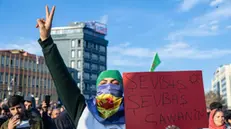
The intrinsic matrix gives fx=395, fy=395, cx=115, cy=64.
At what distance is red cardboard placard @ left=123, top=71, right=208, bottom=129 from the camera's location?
309 centimetres

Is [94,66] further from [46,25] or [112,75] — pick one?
[46,25]

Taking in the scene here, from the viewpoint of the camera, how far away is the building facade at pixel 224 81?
141 meters

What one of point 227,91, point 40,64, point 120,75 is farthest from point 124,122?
point 227,91

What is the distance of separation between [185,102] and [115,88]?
1.89 feet

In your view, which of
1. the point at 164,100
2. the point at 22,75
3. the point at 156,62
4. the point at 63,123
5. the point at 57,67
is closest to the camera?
the point at 57,67

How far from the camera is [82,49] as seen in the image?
104 meters

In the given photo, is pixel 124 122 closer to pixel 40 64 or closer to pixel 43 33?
pixel 43 33

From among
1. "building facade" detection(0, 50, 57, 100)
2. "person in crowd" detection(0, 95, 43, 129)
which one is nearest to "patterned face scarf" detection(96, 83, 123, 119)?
"person in crowd" detection(0, 95, 43, 129)

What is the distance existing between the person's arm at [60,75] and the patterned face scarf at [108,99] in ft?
0.62

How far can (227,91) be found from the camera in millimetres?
142500

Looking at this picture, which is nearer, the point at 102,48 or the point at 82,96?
the point at 82,96

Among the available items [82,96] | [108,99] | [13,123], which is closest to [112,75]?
[108,99]

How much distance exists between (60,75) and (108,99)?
45 centimetres

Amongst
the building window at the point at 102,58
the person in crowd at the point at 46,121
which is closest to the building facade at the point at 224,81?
the building window at the point at 102,58
